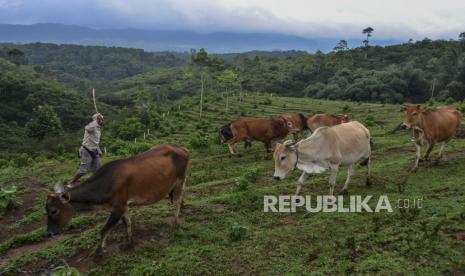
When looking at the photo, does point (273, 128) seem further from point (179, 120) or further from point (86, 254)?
point (179, 120)

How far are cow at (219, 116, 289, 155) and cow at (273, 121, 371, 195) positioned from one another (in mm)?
6581

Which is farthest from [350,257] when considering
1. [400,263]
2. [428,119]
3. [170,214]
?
[428,119]

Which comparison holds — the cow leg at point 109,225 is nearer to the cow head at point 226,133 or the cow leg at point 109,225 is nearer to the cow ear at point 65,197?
Answer: the cow ear at point 65,197

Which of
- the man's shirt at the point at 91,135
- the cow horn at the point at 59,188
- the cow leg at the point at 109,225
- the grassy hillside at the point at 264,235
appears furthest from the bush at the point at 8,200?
the cow leg at the point at 109,225

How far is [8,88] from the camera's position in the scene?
6806cm

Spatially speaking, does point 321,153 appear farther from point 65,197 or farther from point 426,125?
point 65,197

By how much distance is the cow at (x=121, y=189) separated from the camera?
7.43 m

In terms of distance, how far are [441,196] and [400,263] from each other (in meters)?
3.70

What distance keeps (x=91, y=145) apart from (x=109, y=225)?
13.0 ft

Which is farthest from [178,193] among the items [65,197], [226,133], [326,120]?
[326,120]

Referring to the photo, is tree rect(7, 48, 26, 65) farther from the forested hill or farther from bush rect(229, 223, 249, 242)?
bush rect(229, 223, 249, 242)

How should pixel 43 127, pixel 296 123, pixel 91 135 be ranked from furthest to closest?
pixel 43 127 → pixel 296 123 → pixel 91 135

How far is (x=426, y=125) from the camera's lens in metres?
A: 12.2

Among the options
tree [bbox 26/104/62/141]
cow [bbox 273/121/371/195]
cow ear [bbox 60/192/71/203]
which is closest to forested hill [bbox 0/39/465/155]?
tree [bbox 26/104/62/141]
